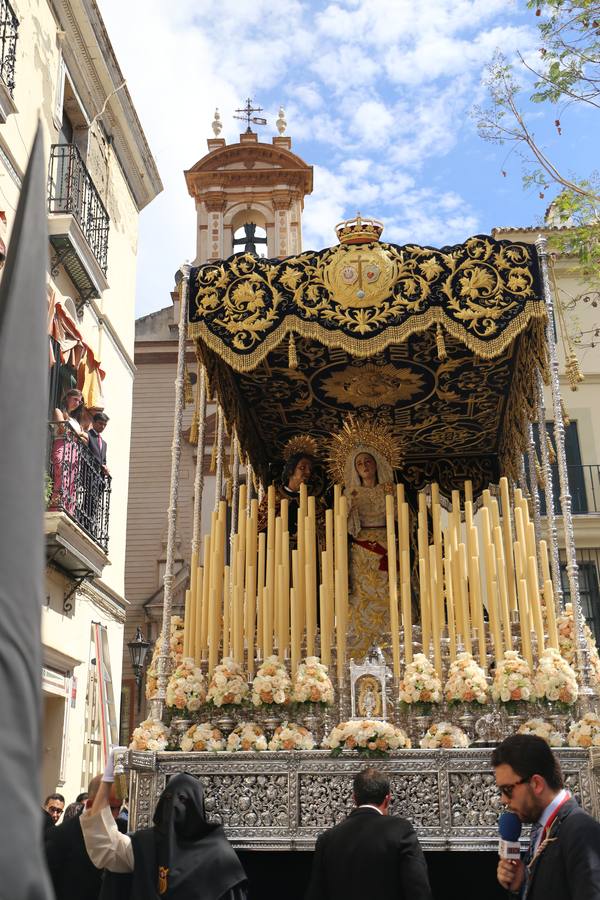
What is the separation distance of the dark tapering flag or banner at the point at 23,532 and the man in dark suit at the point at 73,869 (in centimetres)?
402

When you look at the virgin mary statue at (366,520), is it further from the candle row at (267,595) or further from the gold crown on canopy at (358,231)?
the gold crown on canopy at (358,231)

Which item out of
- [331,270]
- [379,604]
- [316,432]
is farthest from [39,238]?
[316,432]

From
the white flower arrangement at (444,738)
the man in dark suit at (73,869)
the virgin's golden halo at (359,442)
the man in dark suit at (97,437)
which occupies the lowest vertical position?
the man in dark suit at (73,869)

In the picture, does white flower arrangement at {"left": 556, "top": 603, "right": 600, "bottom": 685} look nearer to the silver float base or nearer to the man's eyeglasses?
the silver float base

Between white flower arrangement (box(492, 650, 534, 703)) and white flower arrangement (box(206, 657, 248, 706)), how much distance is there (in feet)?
4.82

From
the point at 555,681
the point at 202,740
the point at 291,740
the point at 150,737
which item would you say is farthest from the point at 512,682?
the point at 150,737

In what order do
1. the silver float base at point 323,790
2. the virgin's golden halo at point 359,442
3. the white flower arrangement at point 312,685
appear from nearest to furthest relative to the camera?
the silver float base at point 323,790 < the white flower arrangement at point 312,685 < the virgin's golden halo at point 359,442

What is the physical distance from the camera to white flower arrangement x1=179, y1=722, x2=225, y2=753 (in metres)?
5.50

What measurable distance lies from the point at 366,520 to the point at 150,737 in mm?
2780

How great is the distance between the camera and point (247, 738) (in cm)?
545

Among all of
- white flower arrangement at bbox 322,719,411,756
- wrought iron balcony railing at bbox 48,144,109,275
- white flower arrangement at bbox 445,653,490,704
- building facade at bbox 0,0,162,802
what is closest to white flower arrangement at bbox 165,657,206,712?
white flower arrangement at bbox 322,719,411,756

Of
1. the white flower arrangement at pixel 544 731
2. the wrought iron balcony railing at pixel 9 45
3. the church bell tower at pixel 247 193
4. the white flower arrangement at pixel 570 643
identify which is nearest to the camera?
the white flower arrangement at pixel 544 731

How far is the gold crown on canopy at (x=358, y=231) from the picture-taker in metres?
6.68

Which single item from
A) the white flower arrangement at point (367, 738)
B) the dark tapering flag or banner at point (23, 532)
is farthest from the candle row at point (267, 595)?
the dark tapering flag or banner at point (23, 532)
